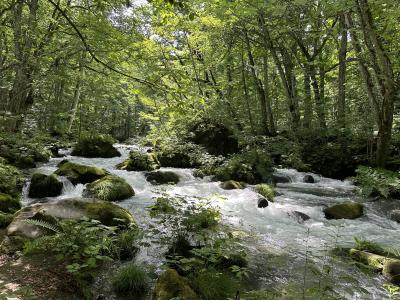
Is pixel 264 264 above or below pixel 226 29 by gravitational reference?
below

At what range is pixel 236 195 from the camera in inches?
418

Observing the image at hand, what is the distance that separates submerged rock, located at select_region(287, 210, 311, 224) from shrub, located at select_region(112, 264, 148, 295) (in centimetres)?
506

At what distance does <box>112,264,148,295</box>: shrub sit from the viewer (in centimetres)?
441

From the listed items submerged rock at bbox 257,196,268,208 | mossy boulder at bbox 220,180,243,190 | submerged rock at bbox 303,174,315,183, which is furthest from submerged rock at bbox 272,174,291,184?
submerged rock at bbox 257,196,268,208

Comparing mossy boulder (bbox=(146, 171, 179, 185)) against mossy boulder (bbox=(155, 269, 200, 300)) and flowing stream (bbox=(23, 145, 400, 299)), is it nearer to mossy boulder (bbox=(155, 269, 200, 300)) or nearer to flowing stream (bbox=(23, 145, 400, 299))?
flowing stream (bbox=(23, 145, 400, 299))

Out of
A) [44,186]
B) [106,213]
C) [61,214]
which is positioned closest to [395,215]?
[106,213]

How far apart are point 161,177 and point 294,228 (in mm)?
6032

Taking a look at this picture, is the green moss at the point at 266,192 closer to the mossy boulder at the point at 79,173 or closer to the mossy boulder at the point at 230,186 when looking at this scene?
the mossy boulder at the point at 230,186

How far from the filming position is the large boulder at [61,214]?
547 centimetres

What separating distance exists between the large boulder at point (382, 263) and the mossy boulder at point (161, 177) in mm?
7588

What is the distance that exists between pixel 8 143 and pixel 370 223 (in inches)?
410

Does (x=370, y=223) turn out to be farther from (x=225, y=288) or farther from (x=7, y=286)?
(x=7, y=286)

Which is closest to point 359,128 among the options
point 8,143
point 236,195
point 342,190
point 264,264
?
point 342,190

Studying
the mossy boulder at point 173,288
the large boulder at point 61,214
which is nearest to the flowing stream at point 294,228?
the large boulder at point 61,214
